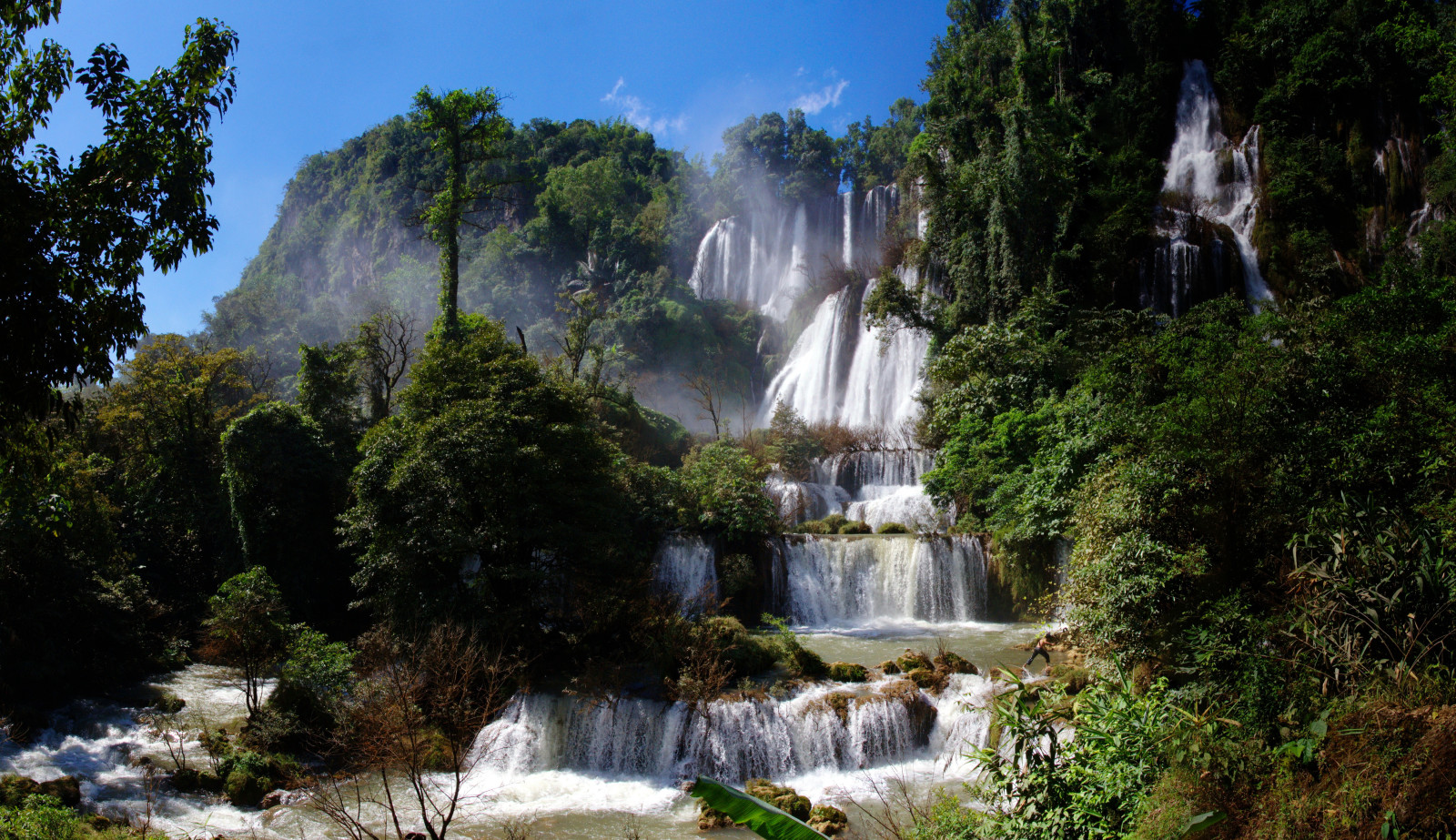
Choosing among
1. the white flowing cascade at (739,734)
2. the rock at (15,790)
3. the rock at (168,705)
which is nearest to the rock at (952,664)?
the white flowing cascade at (739,734)

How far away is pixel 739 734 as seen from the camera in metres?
11.0

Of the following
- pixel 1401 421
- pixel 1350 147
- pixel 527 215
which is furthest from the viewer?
pixel 527 215

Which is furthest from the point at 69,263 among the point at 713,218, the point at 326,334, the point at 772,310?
the point at 326,334

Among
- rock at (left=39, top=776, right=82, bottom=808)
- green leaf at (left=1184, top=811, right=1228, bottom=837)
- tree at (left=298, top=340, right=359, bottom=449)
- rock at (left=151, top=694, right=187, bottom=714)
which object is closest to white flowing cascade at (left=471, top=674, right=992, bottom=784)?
rock at (left=39, top=776, right=82, bottom=808)

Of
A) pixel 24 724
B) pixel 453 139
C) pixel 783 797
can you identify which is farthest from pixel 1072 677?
pixel 453 139

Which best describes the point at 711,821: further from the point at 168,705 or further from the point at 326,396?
the point at 326,396

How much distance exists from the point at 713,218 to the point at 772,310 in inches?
429

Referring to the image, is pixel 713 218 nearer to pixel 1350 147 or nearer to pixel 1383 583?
pixel 1350 147

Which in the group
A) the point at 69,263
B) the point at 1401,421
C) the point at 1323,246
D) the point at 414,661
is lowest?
the point at 414,661

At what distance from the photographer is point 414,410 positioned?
45.3 ft

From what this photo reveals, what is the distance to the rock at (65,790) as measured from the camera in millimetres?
9836

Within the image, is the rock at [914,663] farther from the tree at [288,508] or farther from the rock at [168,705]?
the tree at [288,508]

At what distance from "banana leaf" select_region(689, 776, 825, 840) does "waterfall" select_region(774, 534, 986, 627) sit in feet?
45.5

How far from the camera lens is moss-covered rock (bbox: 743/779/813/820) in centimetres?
917
